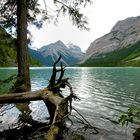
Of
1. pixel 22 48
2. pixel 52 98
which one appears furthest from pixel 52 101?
pixel 22 48

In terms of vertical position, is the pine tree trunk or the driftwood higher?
the pine tree trunk

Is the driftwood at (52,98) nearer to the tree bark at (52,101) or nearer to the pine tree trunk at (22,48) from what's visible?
the tree bark at (52,101)

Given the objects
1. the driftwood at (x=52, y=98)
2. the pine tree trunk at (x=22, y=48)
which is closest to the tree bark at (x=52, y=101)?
the driftwood at (x=52, y=98)

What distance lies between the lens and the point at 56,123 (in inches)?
384

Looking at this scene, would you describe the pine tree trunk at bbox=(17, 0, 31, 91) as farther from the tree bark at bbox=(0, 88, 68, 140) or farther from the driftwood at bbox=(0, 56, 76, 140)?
the tree bark at bbox=(0, 88, 68, 140)

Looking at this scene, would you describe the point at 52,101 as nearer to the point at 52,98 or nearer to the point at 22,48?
the point at 52,98

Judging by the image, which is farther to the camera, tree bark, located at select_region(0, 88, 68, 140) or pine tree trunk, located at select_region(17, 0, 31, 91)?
pine tree trunk, located at select_region(17, 0, 31, 91)

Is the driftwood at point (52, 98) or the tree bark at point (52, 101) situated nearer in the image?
the tree bark at point (52, 101)

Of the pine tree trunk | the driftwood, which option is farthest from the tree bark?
the pine tree trunk

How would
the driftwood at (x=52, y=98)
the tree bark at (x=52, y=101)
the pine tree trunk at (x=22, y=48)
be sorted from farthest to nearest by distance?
the pine tree trunk at (x=22, y=48)
the driftwood at (x=52, y=98)
the tree bark at (x=52, y=101)

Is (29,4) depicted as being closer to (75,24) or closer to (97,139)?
(75,24)

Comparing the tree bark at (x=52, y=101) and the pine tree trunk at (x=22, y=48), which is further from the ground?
the pine tree trunk at (x=22, y=48)

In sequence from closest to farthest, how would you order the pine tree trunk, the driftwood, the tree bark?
the tree bark, the driftwood, the pine tree trunk

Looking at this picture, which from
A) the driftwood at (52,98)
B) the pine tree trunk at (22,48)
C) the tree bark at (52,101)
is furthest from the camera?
the pine tree trunk at (22,48)
